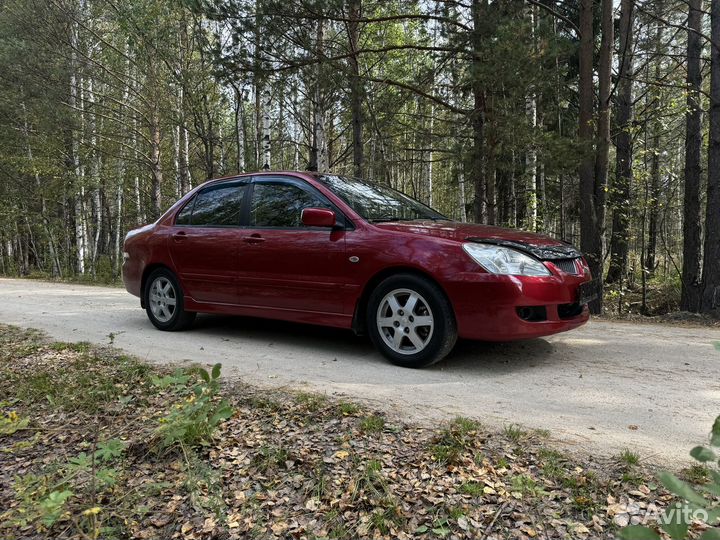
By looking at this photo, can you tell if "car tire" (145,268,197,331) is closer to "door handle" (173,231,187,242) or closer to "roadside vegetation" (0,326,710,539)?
"door handle" (173,231,187,242)

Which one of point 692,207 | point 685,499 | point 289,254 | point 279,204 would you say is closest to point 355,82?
point 279,204

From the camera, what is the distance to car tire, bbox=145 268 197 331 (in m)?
5.81

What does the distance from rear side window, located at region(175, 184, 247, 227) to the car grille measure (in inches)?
129

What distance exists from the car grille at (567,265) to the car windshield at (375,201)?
1.41 meters

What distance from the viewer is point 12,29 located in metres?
16.2

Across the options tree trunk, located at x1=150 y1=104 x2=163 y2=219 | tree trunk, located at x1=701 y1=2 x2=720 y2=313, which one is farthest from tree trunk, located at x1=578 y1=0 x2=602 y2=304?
tree trunk, located at x1=150 y1=104 x2=163 y2=219

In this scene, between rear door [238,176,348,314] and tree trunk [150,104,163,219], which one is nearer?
rear door [238,176,348,314]

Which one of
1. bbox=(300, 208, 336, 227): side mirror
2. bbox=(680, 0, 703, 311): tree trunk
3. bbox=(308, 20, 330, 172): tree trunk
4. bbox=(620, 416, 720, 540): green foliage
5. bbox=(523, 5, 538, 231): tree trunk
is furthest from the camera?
bbox=(308, 20, 330, 172): tree trunk

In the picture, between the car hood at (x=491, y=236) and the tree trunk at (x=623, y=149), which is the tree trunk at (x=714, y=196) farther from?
the car hood at (x=491, y=236)

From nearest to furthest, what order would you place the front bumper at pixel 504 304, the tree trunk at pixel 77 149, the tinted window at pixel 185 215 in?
the front bumper at pixel 504 304 → the tinted window at pixel 185 215 → the tree trunk at pixel 77 149

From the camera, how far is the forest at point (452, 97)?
8.12 metres

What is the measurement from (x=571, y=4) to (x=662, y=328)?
9.81 meters

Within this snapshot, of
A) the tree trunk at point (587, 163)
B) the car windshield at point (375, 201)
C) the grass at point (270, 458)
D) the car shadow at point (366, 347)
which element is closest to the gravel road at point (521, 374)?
the car shadow at point (366, 347)

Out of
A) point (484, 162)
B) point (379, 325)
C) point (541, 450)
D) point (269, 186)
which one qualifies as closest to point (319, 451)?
point (541, 450)
